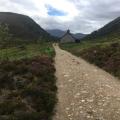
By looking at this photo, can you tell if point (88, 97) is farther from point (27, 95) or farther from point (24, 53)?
point (24, 53)

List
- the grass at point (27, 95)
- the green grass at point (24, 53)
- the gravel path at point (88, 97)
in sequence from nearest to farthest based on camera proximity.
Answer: the grass at point (27, 95) → the gravel path at point (88, 97) → the green grass at point (24, 53)

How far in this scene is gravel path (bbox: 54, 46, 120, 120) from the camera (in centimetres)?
1977

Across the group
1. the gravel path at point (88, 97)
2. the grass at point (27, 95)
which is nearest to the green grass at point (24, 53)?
the grass at point (27, 95)

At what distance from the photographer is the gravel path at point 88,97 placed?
19.8m

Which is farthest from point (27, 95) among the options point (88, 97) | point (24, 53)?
point (24, 53)

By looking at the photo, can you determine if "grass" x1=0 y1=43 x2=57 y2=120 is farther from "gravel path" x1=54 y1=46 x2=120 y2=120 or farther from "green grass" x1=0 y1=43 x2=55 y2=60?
"green grass" x1=0 y1=43 x2=55 y2=60

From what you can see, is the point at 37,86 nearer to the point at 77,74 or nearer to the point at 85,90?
the point at 85,90

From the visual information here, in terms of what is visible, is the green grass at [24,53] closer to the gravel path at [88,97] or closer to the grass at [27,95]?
the grass at [27,95]

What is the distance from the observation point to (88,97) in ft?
77.0

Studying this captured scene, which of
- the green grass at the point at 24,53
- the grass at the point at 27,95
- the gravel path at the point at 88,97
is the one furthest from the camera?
the green grass at the point at 24,53

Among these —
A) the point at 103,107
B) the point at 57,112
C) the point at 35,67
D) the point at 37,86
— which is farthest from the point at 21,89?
the point at 35,67

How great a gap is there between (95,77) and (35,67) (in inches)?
247

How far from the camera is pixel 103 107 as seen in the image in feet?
68.9

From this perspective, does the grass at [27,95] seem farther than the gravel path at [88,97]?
No
